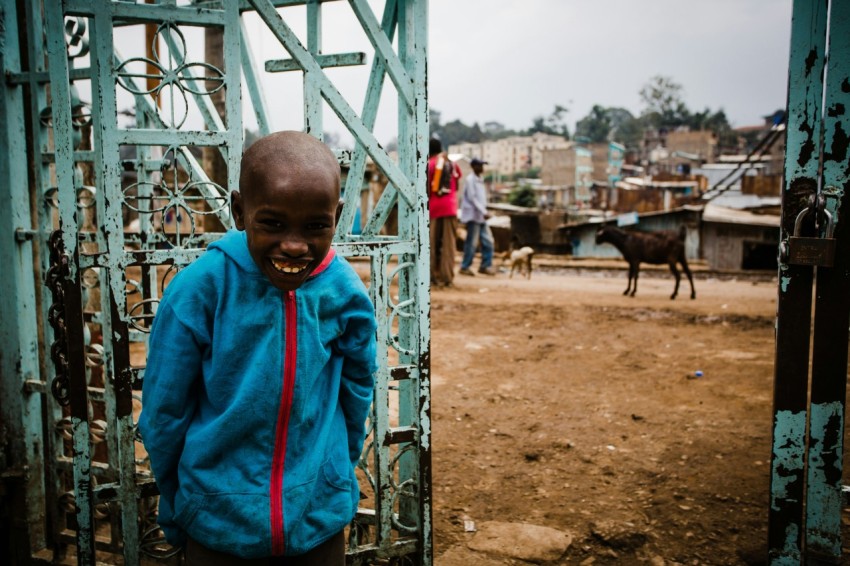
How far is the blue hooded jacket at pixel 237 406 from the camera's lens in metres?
1.48

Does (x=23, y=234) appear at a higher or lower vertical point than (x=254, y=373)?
higher

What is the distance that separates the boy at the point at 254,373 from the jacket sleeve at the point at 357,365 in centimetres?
8

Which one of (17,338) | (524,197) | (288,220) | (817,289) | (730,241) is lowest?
(730,241)

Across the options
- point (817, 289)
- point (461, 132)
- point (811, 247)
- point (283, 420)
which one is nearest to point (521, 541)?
point (817, 289)

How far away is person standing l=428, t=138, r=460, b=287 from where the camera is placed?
29.9 feet

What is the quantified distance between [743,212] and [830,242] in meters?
22.8

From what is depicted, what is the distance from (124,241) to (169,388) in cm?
140

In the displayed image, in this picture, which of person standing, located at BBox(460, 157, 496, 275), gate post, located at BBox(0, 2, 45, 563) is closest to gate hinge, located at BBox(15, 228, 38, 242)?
gate post, located at BBox(0, 2, 45, 563)

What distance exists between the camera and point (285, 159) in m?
1.43

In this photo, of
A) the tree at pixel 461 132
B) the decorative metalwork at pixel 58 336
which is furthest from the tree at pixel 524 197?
the tree at pixel 461 132

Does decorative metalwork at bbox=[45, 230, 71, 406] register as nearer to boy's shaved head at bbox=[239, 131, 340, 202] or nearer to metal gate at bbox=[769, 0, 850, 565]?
boy's shaved head at bbox=[239, 131, 340, 202]

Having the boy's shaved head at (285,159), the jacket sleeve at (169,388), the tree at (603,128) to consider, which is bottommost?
the jacket sleeve at (169,388)

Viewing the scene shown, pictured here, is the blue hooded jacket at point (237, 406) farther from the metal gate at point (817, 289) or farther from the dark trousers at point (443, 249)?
→ the dark trousers at point (443, 249)

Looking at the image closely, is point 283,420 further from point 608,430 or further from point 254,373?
point 608,430
